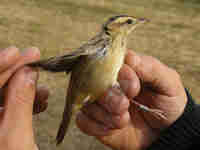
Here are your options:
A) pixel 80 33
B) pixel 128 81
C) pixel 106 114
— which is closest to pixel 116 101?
pixel 128 81

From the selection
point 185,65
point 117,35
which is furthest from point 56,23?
point 117,35

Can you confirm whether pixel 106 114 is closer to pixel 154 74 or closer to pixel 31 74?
pixel 154 74

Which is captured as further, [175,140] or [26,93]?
[175,140]

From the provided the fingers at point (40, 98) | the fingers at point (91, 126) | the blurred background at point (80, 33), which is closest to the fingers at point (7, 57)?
the fingers at point (40, 98)

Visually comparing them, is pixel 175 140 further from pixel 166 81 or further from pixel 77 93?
pixel 77 93

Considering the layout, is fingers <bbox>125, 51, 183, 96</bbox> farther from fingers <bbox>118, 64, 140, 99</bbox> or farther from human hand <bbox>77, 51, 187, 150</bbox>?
fingers <bbox>118, 64, 140, 99</bbox>

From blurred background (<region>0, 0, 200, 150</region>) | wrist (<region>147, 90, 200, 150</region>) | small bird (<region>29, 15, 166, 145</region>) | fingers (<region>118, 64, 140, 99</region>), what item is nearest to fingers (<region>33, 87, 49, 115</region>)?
small bird (<region>29, 15, 166, 145</region>)
